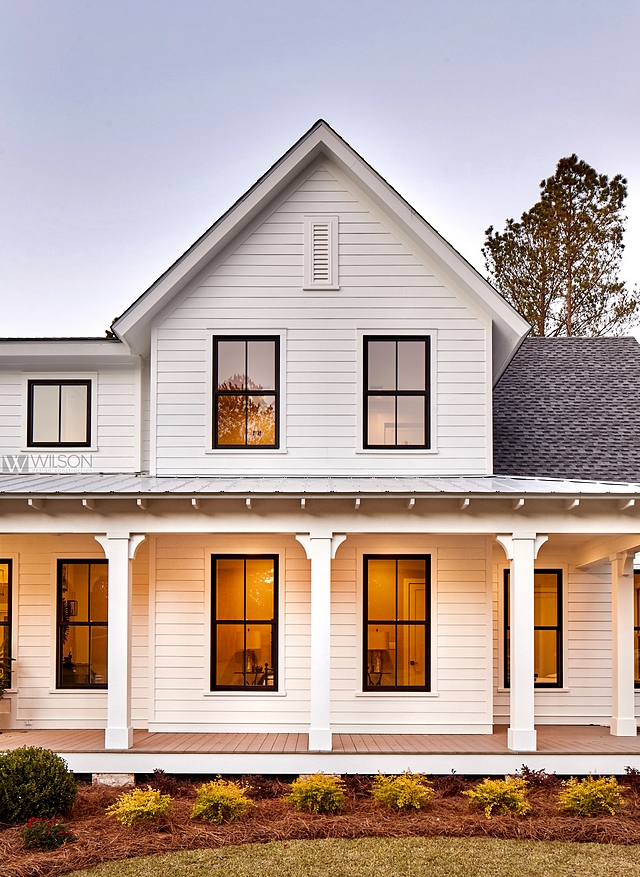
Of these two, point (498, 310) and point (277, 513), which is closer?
point (277, 513)

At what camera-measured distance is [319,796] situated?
809 centimetres

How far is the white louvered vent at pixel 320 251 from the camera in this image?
11578mm

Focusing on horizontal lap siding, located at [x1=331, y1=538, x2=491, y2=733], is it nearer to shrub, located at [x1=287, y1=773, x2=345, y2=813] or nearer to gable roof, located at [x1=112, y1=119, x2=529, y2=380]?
shrub, located at [x1=287, y1=773, x2=345, y2=813]

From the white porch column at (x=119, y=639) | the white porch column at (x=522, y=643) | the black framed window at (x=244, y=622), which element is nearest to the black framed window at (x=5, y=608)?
the white porch column at (x=119, y=639)

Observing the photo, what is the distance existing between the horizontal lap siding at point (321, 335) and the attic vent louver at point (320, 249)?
0.11m

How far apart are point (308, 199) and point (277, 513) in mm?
5010

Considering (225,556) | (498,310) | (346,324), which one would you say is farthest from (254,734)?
(498,310)

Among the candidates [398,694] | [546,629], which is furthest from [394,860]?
[546,629]

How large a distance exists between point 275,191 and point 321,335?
7.40ft

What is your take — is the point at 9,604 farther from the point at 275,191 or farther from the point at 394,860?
the point at 275,191

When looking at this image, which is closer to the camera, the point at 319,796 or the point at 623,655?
the point at 319,796

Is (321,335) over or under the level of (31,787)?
over

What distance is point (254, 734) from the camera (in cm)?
1065

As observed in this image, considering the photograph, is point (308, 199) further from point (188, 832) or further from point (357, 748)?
point (188, 832)
